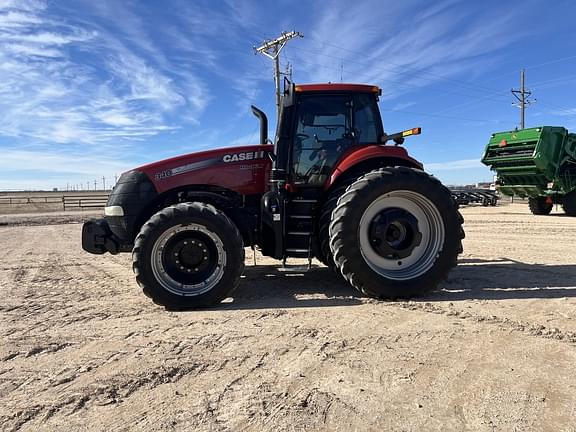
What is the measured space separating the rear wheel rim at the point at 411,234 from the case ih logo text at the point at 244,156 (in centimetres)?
154

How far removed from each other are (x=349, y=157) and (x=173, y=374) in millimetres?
3177

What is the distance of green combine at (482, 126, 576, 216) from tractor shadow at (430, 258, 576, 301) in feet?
32.9

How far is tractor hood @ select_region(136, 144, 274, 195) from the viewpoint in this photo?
5.18 metres

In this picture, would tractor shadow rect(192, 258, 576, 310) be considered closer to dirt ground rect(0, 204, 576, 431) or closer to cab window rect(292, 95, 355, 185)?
dirt ground rect(0, 204, 576, 431)

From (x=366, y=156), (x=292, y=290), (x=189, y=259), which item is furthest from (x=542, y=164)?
(x=189, y=259)

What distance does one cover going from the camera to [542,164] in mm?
14898

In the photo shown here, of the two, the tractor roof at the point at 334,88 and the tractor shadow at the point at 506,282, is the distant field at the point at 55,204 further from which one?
the tractor shadow at the point at 506,282

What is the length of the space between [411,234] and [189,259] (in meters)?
2.51

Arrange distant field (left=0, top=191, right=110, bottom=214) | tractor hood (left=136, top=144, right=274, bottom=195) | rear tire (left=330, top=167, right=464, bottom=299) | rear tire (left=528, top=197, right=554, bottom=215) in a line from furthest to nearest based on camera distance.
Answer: distant field (left=0, top=191, right=110, bottom=214) → rear tire (left=528, top=197, right=554, bottom=215) → tractor hood (left=136, top=144, right=274, bottom=195) → rear tire (left=330, top=167, right=464, bottom=299)

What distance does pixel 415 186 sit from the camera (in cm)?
486

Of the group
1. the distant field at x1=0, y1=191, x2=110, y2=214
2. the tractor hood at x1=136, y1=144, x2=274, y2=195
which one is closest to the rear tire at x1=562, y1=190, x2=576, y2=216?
the tractor hood at x1=136, y1=144, x2=274, y2=195

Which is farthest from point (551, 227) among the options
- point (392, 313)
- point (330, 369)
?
point (330, 369)

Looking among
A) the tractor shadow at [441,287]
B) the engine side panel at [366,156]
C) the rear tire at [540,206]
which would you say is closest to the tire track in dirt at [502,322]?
the tractor shadow at [441,287]

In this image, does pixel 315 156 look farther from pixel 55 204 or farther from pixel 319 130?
pixel 55 204
